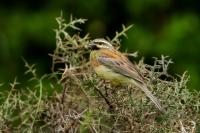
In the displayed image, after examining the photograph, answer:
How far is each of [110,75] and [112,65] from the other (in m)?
0.26

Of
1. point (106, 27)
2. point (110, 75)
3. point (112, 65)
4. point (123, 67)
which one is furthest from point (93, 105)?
point (106, 27)

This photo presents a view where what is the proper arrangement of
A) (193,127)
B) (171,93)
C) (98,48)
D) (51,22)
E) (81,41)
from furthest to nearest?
(51,22) → (98,48) → (81,41) → (171,93) → (193,127)

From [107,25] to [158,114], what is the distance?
5.38m

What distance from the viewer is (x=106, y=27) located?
901cm

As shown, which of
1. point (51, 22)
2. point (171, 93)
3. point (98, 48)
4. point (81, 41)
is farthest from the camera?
point (51, 22)

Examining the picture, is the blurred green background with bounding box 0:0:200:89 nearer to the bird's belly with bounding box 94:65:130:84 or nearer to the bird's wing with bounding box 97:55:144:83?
the bird's wing with bounding box 97:55:144:83

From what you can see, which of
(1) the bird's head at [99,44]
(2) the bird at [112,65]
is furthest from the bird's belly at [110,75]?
(1) the bird's head at [99,44]

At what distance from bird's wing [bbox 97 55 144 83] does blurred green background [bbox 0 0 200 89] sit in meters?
3.42

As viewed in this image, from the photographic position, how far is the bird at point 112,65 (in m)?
4.24

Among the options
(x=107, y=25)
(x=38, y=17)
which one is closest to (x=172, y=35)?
(x=107, y=25)

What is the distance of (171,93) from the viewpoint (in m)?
3.80

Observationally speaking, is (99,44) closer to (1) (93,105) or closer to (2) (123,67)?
(2) (123,67)

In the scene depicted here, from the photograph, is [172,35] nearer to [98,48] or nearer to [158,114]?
[98,48]

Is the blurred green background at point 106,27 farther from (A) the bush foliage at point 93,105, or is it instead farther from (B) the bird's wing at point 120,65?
(A) the bush foliage at point 93,105
